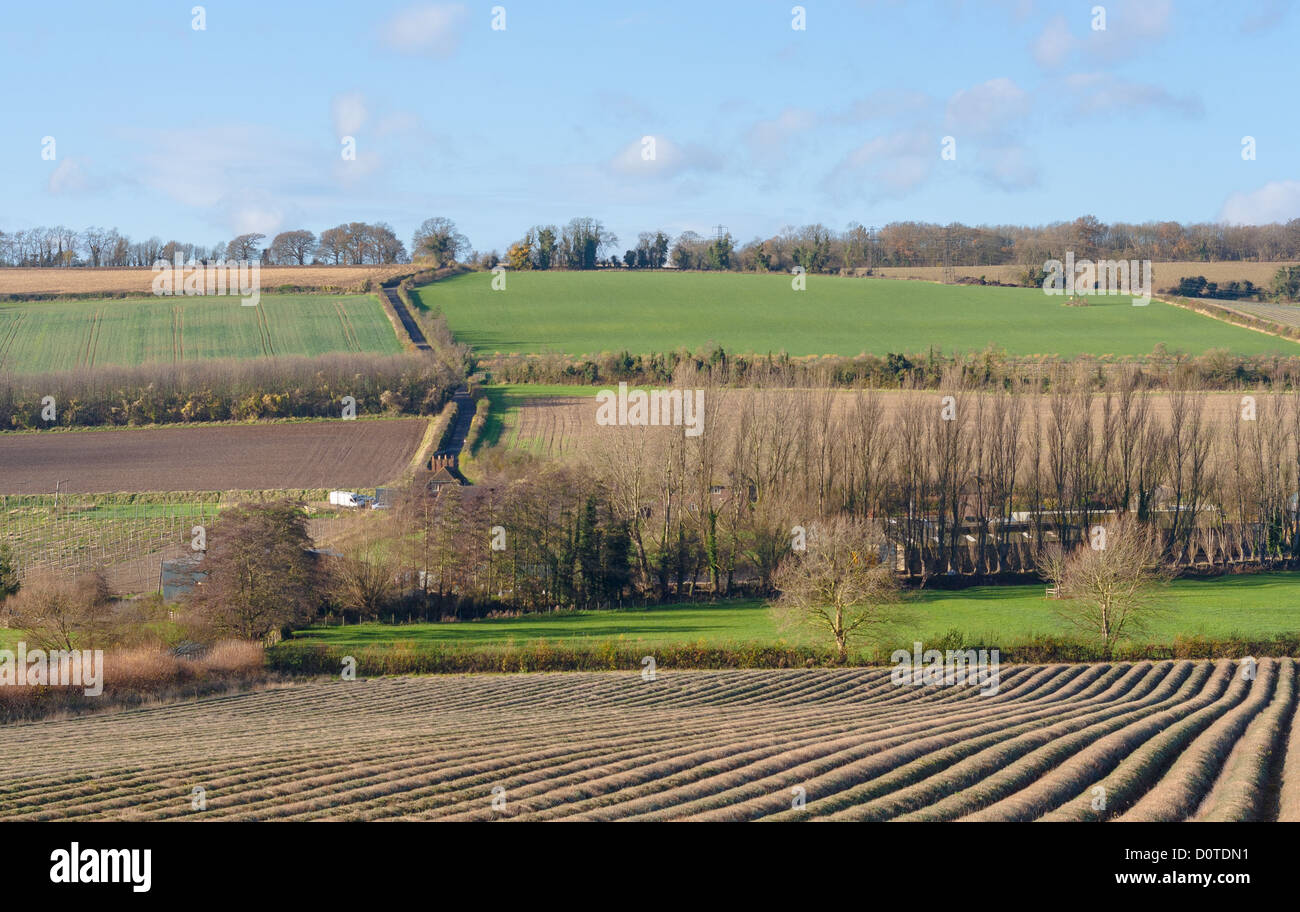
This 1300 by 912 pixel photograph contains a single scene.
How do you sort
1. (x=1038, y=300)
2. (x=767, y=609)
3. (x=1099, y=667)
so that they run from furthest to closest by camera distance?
(x=1038, y=300)
(x=767, y=609)
(x=1099, y=667)

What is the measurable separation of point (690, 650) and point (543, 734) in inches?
550

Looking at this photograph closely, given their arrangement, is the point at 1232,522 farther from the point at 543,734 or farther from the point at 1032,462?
the point at 543,734

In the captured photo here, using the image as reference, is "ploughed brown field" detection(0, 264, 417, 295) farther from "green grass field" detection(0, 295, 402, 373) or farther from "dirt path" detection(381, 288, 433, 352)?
"dirt path" detection(381, 288, 433, 352)

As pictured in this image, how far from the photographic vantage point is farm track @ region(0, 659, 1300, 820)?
575 inches

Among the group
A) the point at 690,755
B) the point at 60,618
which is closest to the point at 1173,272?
the point at 690,755

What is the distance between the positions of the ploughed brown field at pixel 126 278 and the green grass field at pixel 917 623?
68047 millimetres

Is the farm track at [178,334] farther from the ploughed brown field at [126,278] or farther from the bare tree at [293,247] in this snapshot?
the bare tree at [293,247]

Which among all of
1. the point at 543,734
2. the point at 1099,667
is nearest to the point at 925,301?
the point at 1099,667

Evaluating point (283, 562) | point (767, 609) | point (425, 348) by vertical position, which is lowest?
point (767, 609)

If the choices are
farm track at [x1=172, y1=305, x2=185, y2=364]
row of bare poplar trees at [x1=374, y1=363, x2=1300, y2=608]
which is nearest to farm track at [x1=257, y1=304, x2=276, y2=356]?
farm track at [x1=172, y1=305, x2=185, y2=364]

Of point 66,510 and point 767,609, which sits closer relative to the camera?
point 767,609

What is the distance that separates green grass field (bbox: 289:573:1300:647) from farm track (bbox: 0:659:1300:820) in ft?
28.1

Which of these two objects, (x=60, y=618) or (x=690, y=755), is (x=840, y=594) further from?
(x=60, y=618)

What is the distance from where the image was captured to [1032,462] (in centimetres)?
5531
